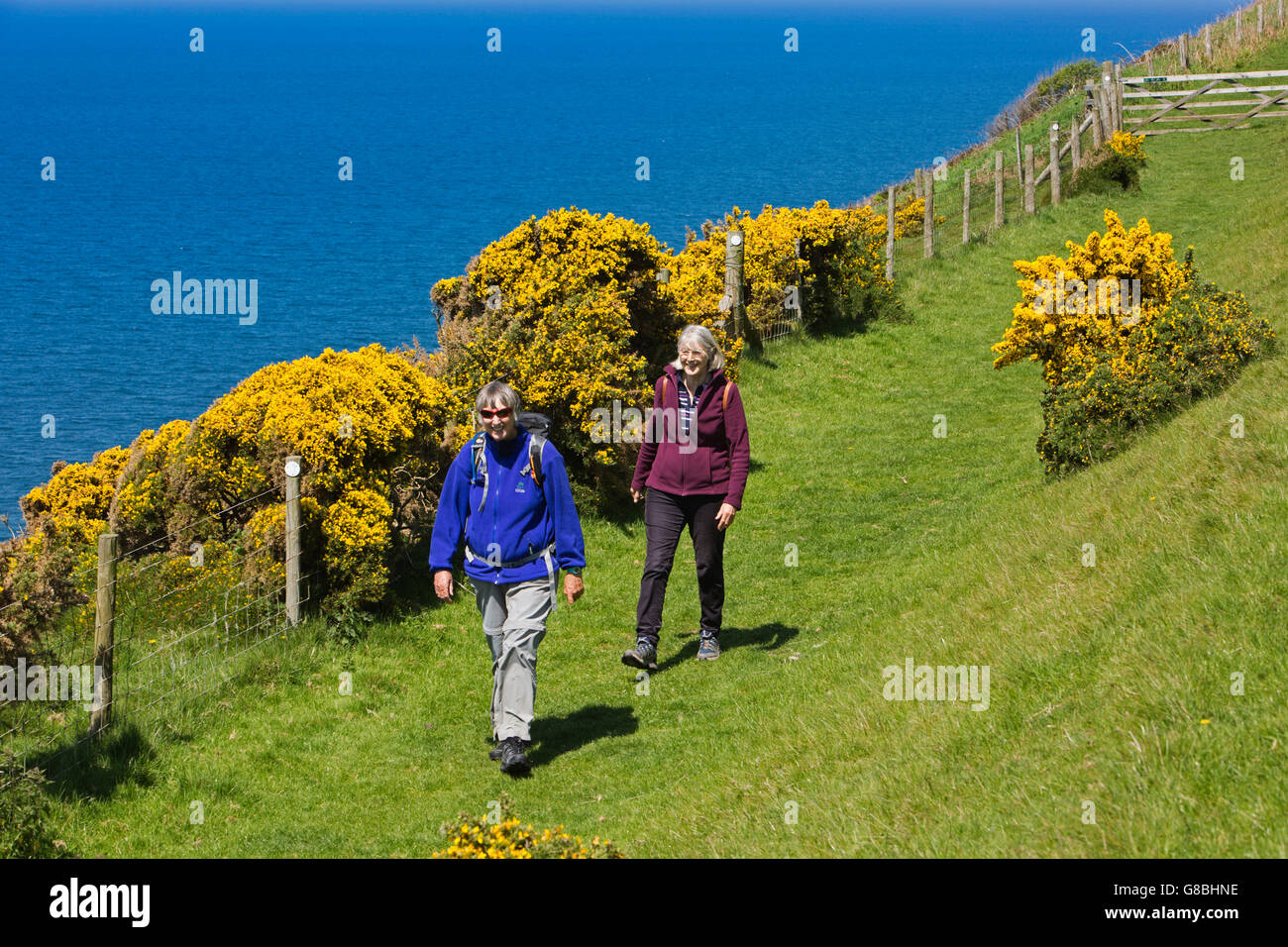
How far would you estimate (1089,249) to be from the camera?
51.6ft

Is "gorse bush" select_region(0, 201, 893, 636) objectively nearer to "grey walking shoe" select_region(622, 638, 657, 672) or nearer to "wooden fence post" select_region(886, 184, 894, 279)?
"grey walking shoe" select_region(622, 638, 657, 672)

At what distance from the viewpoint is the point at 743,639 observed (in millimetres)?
11883

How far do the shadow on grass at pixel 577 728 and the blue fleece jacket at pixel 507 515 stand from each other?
146 cm

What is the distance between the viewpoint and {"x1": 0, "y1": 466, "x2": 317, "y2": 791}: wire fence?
973 cm

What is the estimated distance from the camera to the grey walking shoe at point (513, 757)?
364 inches

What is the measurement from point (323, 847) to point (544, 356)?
8237 mm

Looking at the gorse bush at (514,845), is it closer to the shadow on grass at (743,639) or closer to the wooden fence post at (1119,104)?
the shadow on grass at (743,639)

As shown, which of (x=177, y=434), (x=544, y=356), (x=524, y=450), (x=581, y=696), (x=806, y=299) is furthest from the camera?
(x=806, y=299)

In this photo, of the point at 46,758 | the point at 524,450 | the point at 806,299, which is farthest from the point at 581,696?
the point at 806,299

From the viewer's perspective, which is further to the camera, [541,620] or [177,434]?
[177,434]

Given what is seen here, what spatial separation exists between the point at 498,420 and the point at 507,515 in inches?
26.6

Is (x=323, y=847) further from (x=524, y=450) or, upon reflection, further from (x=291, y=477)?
A: (x=291, y=477)

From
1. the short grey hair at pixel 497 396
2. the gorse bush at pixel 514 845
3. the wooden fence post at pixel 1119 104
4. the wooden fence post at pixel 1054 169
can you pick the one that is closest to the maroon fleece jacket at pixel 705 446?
the short grey hair at pixel 497 396

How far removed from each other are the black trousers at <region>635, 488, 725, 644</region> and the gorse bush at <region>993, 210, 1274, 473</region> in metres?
4.81
